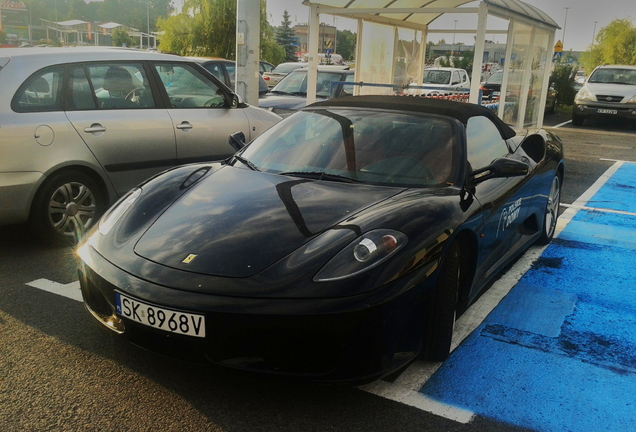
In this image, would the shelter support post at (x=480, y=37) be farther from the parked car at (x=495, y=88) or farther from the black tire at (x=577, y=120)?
the black tire at (x=577, y=120)

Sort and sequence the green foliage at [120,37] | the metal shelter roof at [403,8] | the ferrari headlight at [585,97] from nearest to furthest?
the metal shelter roof at [403,8], the ferrari headlight at [585,97], the green foliage at [120,37]

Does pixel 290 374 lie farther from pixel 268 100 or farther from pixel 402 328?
pixel 268 100

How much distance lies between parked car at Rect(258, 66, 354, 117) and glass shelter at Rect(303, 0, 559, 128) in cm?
30

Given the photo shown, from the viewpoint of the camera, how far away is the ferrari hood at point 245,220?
2.87 meters

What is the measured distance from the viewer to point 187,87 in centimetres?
639

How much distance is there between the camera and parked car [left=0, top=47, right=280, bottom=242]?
4.87 metres

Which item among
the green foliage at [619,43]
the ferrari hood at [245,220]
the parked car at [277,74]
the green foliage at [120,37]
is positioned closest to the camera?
the ferrari hood at [245,220]

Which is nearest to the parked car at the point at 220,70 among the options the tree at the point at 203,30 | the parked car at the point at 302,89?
the parked car at the point at 302,89

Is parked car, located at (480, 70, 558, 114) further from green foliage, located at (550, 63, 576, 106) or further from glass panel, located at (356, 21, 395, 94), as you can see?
glass panel, located at (356, 21, 395, 94)

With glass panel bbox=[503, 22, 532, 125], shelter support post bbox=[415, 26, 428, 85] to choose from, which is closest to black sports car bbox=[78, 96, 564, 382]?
glass panel bbox=[503, 22, 532, 125]

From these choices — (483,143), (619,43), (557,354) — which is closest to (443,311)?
(557,354)

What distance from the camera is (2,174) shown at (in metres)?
4.72

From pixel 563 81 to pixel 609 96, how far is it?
7.85 metres

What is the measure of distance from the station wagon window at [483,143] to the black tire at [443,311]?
89 centimetres
